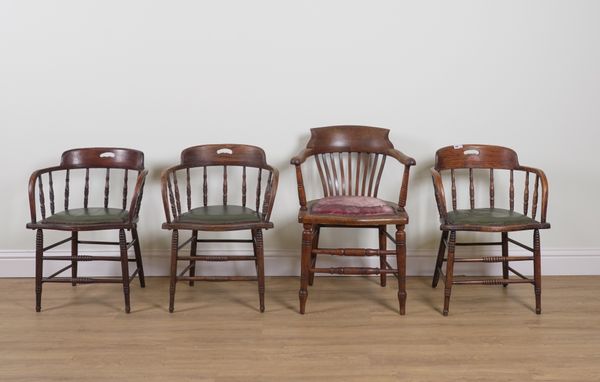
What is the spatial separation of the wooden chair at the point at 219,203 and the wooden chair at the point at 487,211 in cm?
88

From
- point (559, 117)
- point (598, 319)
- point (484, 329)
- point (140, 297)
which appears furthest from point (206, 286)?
point (559, 117)

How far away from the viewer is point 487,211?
296 cm

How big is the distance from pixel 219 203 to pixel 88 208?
2.35 ft

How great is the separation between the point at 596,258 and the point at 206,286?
2.28 metres

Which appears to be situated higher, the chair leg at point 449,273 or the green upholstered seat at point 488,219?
the green upholstered seat at point 488,219

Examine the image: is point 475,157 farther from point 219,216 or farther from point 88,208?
point 88,208

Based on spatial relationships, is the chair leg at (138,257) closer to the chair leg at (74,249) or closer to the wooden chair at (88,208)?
the wooden chair at (88,208)

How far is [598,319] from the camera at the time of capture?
272cm

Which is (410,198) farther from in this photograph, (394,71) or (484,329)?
(484,329)

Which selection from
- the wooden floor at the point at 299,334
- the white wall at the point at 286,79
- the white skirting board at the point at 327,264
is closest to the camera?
the wooden floor at the point at 299,334

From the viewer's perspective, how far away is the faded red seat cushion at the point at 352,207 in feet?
9.03

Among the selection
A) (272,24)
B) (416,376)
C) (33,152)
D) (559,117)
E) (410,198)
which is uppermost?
(272,24)

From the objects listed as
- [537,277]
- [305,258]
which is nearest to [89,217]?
[305,258]

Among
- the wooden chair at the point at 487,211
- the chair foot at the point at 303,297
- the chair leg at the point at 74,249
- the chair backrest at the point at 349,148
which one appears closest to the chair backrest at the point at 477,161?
the wooden chair at the point at 487,211
